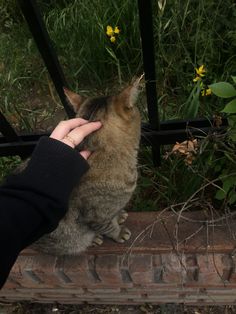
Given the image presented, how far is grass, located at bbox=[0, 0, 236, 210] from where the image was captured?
1893mm

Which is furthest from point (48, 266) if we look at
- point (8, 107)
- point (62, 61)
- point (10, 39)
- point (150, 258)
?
point (10, 39)

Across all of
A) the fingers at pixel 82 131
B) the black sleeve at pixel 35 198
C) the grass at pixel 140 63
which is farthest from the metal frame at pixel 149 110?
the black sleeve at pixel 35 198

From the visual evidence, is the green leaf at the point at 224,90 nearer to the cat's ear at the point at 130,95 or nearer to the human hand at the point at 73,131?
the cat's ear at the point at 130,95

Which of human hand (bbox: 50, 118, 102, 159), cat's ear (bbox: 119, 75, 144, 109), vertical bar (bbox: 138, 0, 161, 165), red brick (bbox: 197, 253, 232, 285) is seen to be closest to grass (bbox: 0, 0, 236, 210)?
vertical bar (bbox: 138, 0, 161, 165)

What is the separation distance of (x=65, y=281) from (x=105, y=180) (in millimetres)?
601

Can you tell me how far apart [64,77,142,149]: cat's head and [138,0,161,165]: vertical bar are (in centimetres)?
7

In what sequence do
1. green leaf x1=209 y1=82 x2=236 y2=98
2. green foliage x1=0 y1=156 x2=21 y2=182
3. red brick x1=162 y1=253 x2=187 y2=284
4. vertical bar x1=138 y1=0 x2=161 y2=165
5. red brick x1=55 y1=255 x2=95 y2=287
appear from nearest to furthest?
1. vertical bar x1=138 y1=0 x2=161 y2=165
2. green leaf x1=209 y1=82 x2=236 y2=98
3. red brick x1=162 y1=253 x2=187 y2=284
4. red brick x1=55 y1=255 x2=95 y2=287
5. green foliage x1=0 y1=156 x2=21 y2=182

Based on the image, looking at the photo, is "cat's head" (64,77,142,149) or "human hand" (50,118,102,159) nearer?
"human hand" (50,118,102,159)

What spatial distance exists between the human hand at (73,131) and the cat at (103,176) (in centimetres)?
7

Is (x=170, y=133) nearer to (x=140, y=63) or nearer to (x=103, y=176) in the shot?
(x=103, y=176)

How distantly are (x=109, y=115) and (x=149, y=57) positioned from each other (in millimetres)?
311

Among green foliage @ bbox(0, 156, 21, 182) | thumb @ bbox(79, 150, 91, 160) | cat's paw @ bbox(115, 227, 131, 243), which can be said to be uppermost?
thumb @ bbox(79, 150, 91, 160)

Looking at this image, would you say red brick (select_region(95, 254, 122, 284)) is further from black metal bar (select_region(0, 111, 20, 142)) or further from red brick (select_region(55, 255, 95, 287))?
black metal bar (select_region(0, 111, 20, 142))

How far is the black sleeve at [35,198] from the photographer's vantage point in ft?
3.74
